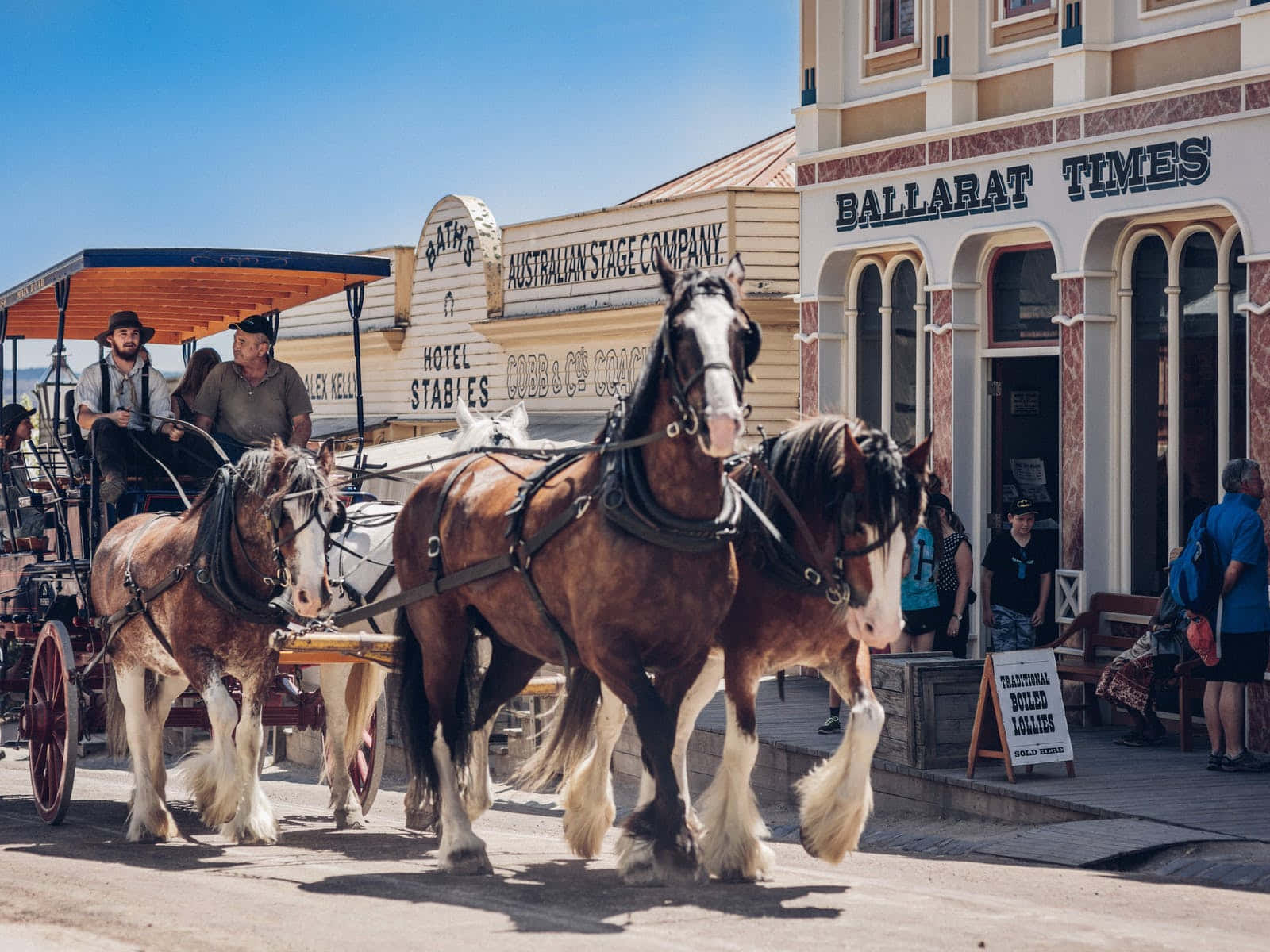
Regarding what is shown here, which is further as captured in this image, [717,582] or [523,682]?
[523,682]

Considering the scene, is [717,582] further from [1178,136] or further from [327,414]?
[327,414]

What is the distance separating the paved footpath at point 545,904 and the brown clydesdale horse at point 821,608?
30 centimetres

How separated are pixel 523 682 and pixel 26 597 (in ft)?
14.2

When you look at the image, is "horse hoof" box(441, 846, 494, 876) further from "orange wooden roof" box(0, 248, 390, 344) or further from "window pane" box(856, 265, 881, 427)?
"window pane" box(856, 265, 881, 427)

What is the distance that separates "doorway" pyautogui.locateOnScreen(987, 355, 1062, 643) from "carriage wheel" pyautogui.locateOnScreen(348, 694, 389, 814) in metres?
5.67

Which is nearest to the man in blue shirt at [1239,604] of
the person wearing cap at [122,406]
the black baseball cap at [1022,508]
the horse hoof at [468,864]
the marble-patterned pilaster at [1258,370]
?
the marble-patterned pilaster at [1258,370]

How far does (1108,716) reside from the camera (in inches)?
506

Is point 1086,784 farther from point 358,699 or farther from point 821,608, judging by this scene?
point 358,699

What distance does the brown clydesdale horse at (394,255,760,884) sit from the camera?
671 cm

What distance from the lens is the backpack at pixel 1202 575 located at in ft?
34.8

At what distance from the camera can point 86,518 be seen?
10.9m

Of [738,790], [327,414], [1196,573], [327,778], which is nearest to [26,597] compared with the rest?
[327,778]

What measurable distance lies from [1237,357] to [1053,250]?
1.86 m

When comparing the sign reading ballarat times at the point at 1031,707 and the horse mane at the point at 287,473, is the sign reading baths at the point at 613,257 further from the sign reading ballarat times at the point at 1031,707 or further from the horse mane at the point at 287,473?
the horse mane at the point at 287,473
